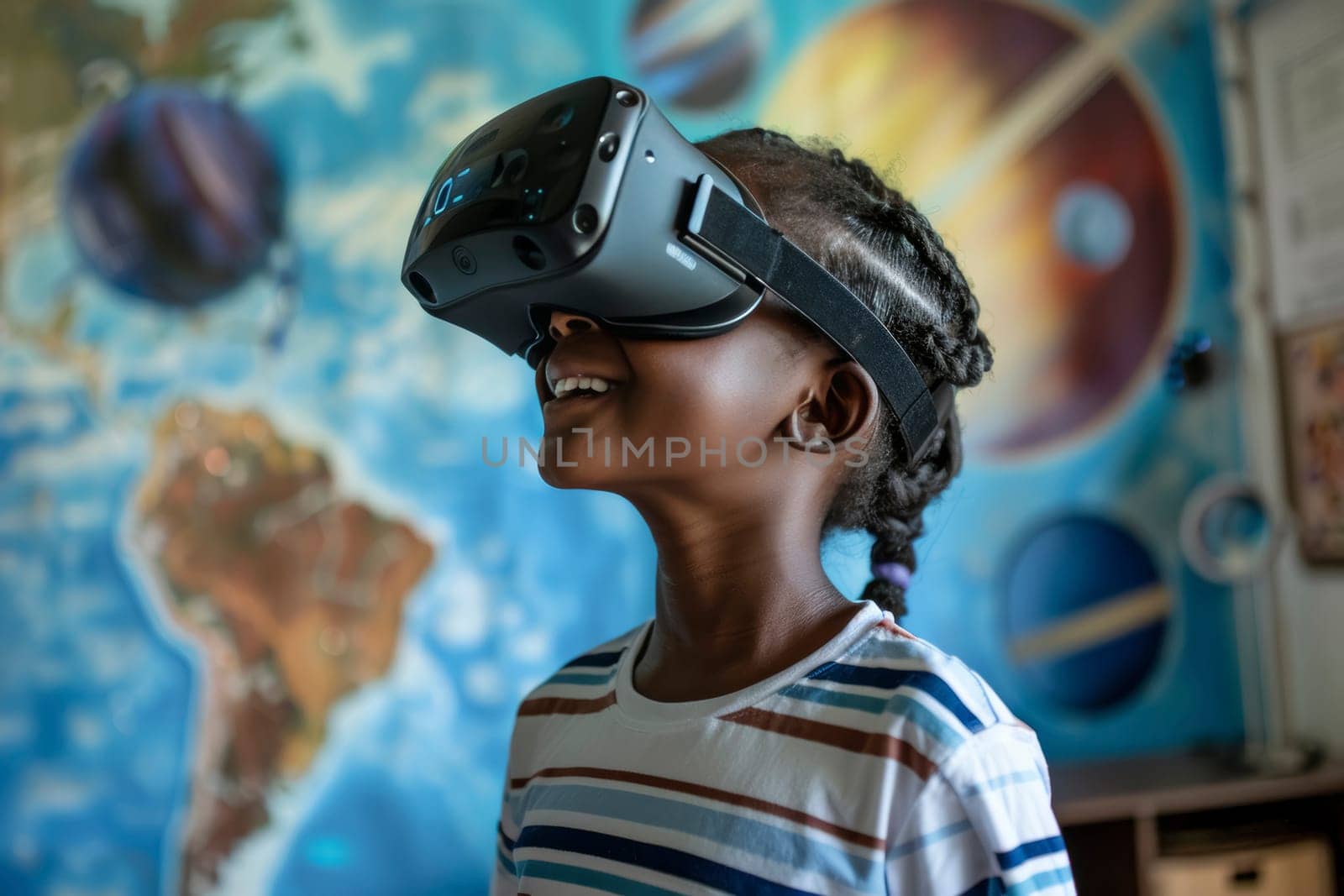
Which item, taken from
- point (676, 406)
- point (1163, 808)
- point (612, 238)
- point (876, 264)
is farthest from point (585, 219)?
point (1163, 808)

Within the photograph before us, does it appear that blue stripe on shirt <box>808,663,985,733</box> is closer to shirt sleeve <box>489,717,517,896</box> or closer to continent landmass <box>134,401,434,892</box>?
shirt sleeve <box>489,717,517,896</box>

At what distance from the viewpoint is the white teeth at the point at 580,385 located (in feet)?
2.13

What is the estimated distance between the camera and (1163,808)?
1.64m

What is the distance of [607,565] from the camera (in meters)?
1.67

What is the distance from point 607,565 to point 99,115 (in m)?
0.99

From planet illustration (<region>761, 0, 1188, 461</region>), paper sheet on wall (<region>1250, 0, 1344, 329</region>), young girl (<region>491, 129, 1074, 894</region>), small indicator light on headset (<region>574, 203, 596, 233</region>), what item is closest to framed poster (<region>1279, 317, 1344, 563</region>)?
paper sheet on wall (<region>1250, 0, 1344, 329</region>)

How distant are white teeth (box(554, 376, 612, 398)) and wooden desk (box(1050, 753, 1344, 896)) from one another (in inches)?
48.5

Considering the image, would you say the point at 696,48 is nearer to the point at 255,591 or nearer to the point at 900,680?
the point at 255,591

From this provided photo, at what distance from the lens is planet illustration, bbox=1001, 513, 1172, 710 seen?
1.92m

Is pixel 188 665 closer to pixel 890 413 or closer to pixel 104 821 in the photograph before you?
pixel 104 821

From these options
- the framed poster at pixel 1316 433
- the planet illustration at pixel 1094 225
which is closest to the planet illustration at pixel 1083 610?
the framed poster at pixel 1316 433

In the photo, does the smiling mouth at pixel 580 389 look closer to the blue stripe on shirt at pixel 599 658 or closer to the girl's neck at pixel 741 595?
the girl's neck at pixel 741 595

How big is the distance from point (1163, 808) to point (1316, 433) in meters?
0.84

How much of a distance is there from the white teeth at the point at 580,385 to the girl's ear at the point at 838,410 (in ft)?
0.39
